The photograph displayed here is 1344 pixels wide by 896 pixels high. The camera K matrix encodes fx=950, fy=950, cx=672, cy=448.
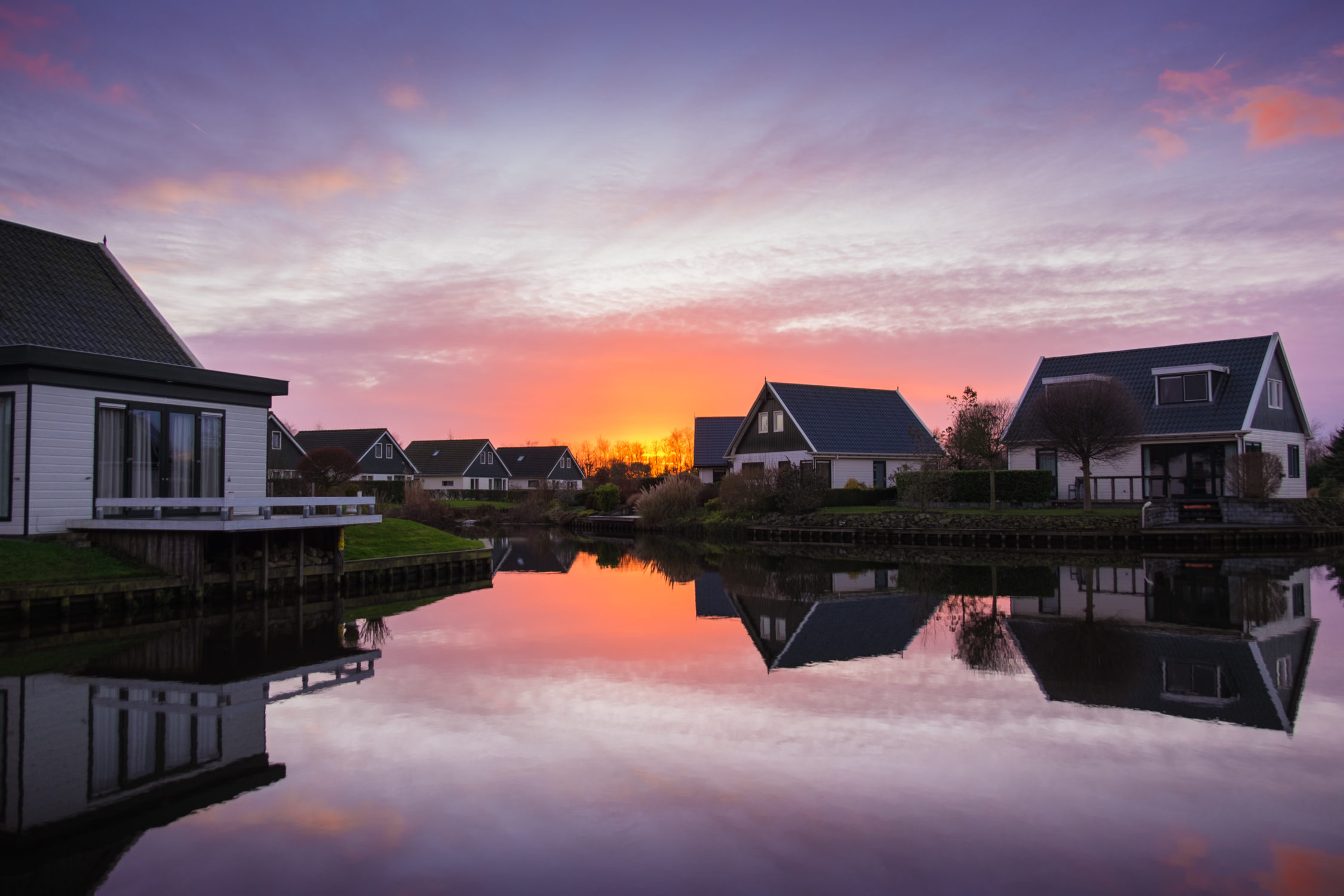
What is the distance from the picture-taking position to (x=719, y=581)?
768 inches

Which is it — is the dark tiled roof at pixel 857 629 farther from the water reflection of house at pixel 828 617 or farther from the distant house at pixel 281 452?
the distant house at pixel 281 452

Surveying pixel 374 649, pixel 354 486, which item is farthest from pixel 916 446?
pixel 374 649

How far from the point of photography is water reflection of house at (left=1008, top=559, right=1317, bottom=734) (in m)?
8.39

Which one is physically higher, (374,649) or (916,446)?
(916,446)

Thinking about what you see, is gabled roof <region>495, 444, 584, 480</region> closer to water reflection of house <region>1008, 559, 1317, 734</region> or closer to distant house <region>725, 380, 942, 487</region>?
distant house <region>725, 380, 942, 487</region>

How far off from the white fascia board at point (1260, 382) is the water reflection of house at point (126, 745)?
2742 cm

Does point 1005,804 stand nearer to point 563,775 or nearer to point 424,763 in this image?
point 563,775

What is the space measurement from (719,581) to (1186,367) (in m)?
19.6

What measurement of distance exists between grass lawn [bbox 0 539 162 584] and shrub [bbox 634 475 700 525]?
83.5 feet

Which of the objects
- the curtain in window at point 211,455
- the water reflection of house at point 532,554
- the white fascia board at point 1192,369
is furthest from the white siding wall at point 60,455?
the white fascia board at point 1192,369

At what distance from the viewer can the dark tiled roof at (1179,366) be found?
29500mm

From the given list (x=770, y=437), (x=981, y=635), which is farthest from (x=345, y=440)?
(x=981, y=635)

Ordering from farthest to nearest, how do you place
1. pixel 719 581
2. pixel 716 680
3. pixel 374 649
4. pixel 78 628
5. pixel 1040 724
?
pixel 719 581 < pixel 78 628 < pixel 374 649 < pixel 716 680 < pixel 1040 724

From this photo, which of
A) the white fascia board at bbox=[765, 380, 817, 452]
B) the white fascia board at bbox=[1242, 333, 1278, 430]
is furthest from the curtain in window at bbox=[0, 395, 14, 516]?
the white fascia board at bbox=[1242, 333, 1278, 430]
